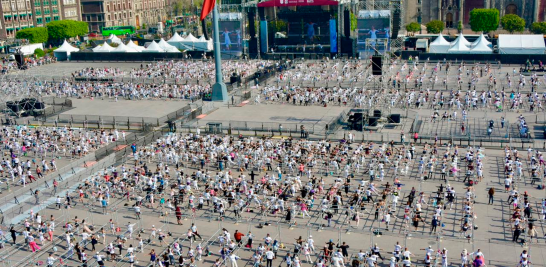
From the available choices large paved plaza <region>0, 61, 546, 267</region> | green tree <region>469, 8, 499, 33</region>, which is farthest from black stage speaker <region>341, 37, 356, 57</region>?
green tree <region>469, 8, 499, 33</region>

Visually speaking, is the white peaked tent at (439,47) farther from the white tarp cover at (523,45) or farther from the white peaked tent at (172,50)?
the white peaked tent at (172,50)

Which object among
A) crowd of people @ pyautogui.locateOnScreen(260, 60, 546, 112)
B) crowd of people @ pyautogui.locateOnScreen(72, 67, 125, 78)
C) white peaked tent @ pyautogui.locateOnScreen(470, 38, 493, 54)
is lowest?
crowd of people @ pyautogui.locateOnScreen(260, 60, 546, 112)

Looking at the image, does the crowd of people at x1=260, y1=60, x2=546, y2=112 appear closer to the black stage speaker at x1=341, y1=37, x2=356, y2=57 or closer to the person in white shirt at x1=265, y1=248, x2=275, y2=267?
the black stage speaker at x1=341, y1=37, x2=356, y2=57

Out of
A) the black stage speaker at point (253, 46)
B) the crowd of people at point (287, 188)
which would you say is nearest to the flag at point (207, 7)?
the crowd of people at point (287, 188)

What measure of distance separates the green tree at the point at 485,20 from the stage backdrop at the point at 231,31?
1716 inches

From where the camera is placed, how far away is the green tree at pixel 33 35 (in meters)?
110

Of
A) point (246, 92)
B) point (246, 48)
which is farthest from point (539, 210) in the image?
point (246, 48)

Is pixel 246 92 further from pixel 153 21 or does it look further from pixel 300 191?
pixel 153 21

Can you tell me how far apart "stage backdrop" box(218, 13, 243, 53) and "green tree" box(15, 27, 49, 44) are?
4446cm

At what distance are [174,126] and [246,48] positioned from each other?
44146 mm

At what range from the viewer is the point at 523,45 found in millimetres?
75812

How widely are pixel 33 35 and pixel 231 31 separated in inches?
1855

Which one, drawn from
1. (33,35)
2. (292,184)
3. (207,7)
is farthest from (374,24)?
(33,35)

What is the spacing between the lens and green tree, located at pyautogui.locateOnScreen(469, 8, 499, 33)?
326 feet
